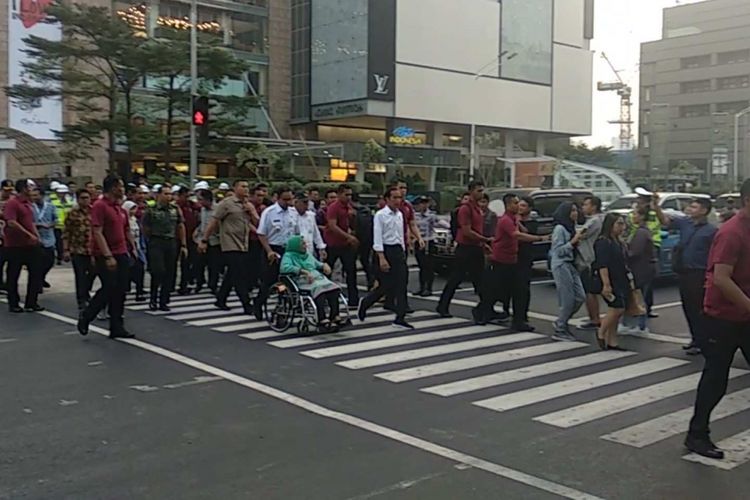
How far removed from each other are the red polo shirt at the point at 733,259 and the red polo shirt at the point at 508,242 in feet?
17.6

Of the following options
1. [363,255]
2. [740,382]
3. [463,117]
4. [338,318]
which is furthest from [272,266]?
[463,117]

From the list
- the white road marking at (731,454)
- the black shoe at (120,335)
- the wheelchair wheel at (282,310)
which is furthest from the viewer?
the wheelchair wheel at (282,310)

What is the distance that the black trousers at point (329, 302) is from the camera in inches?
393

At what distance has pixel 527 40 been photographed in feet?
201

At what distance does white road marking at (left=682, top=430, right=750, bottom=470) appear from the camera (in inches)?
212

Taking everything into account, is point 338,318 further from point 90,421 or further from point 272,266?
point 90,421

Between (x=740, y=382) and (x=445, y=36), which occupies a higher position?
(x=445, y=36)

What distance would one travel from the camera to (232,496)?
4.70 metres

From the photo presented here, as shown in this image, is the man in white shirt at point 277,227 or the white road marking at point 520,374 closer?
the white road marking at point 520,374

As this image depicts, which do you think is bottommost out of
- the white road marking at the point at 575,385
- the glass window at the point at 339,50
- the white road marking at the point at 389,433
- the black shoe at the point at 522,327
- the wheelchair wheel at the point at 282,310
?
the white road marking at the point at 389,433

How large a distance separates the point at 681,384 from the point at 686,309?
160cm

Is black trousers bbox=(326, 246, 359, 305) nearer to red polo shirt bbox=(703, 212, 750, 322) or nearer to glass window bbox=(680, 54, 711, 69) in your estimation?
red polo shirt bbox=(703, 212, 750, 322)

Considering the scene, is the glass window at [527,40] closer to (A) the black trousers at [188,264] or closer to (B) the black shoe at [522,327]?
(A) the black trousers at [188,264]

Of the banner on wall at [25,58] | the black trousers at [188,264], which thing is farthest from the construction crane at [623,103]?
the black trousers at [188,264]
